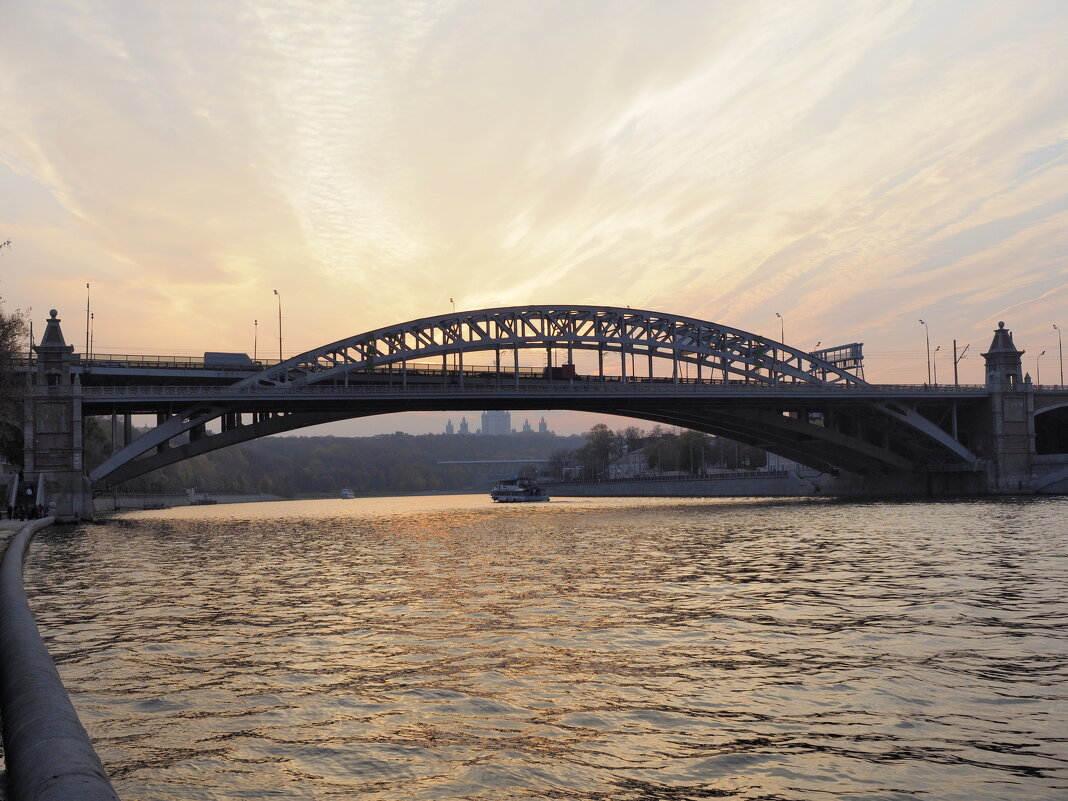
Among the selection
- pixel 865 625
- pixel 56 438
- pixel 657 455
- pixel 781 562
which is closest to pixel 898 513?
pixel 781 562

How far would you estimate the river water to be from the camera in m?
7.89

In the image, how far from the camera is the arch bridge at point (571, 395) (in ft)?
208

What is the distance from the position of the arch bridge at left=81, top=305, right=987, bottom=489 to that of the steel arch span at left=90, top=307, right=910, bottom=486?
0.14m

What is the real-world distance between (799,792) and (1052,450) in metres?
101

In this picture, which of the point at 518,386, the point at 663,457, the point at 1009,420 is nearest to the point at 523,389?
the point at 518,386

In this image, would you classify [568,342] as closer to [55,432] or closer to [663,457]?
[55,432]

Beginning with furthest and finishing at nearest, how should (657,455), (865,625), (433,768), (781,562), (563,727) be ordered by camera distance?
(657,455), (781,562), (865,625), (563,727), (433,768)

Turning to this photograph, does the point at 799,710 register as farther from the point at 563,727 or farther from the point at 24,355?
the point at 24,355

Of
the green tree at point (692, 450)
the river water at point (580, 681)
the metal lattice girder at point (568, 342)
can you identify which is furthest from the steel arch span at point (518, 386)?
the green tree at point (692, 450)

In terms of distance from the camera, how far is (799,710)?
988cm

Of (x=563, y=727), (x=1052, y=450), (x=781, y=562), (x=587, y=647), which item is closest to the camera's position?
(x=563, y=727)

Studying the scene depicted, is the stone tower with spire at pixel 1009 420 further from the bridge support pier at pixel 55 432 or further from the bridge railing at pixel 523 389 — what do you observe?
the bridge support pier at pixel 55 432

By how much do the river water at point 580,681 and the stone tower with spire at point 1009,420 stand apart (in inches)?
2543

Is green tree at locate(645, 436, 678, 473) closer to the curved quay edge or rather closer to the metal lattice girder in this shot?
the metal lattice girder
